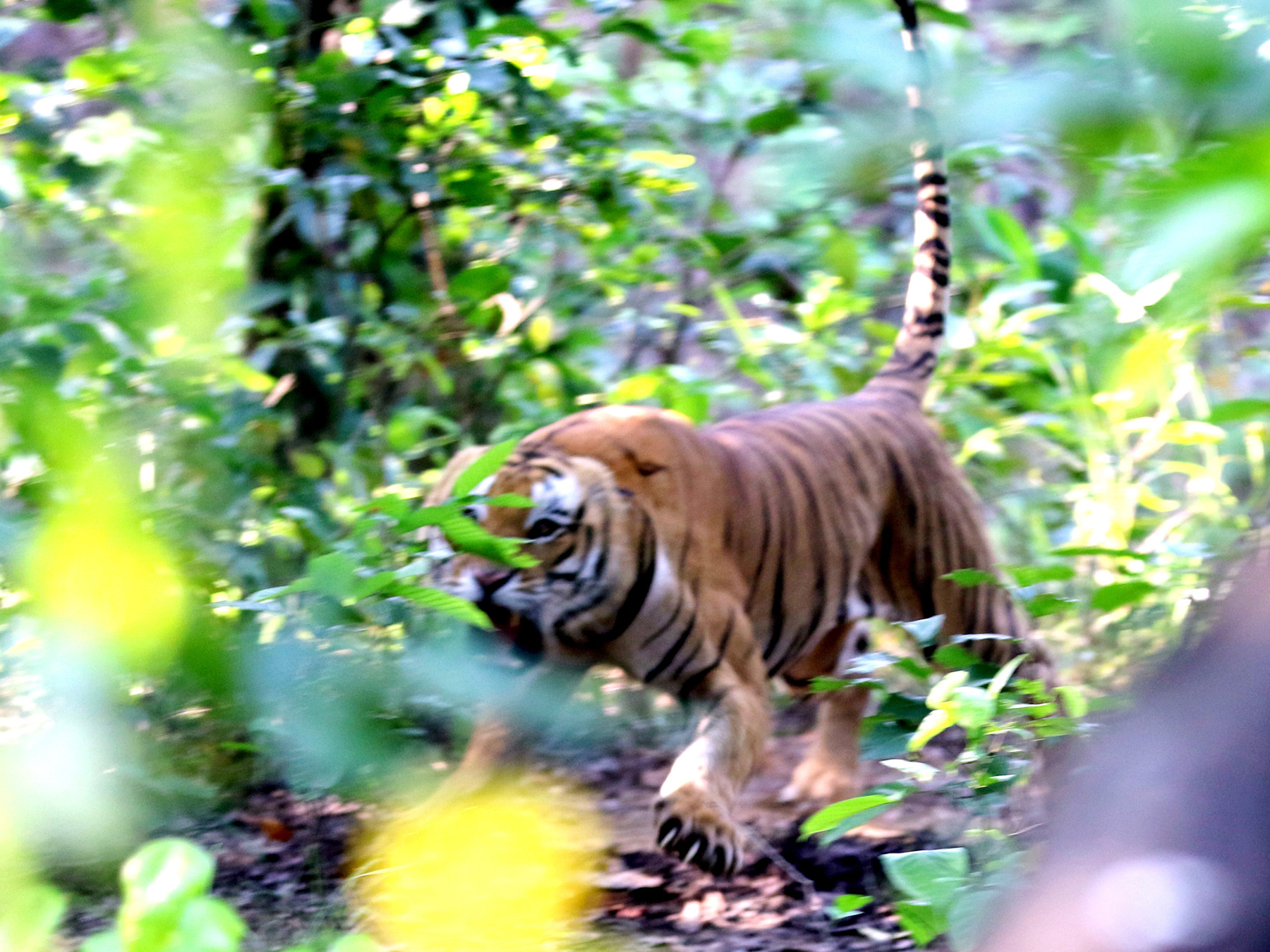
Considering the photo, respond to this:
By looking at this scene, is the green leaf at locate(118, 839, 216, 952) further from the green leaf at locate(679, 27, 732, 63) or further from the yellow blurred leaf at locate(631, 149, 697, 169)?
the green leaf at locate(679, 27, 732, 63)

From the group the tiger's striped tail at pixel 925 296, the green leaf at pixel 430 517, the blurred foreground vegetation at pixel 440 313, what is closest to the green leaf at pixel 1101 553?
the blurred foreground vegetation at pixel 440 313

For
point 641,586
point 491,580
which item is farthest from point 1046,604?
point 491,580

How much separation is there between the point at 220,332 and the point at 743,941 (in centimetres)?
192

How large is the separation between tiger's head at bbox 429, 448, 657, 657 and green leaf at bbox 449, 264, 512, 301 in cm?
88

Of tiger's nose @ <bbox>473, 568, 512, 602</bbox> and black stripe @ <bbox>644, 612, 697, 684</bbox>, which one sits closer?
tiger's nose @ <bbox>473, 568, 512, 602</bbox>

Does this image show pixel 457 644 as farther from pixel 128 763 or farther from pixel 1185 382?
pixel 1185 382

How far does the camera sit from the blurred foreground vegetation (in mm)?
1120

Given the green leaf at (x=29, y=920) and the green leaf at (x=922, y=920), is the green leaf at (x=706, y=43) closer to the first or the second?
the green leaf at (x=922, y=920)

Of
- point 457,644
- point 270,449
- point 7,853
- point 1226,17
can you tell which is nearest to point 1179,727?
point 1226,17

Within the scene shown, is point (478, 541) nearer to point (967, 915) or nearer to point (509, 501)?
point (509, 501)

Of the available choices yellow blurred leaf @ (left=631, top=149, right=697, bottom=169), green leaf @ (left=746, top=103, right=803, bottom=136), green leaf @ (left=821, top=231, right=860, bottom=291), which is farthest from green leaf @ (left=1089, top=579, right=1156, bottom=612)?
green leaf @ (left=821, top=231, right=860, bottom=291)

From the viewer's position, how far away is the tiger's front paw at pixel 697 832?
238cm

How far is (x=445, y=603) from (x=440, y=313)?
223 cm

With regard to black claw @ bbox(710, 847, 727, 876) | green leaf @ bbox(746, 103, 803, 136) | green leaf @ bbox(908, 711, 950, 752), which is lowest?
black claw @ bbox(710, 847, 727, 876)
